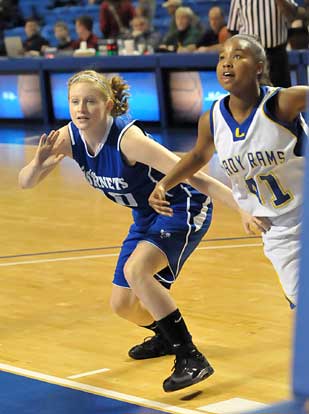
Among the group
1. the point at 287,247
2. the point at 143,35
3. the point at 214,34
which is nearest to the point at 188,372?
the point at 287,247

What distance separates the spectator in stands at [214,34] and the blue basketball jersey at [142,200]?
919cm

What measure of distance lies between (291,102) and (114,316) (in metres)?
2.01

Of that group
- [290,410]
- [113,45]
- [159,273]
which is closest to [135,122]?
[159,273]

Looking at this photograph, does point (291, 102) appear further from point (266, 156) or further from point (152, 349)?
point (152, 349)

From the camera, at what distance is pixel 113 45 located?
15.4 m

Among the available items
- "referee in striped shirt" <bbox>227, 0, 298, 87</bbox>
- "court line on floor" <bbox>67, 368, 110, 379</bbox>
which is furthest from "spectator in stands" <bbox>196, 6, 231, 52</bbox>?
"court line on floor" <bbox>67, 368, 110, 379</bbox>

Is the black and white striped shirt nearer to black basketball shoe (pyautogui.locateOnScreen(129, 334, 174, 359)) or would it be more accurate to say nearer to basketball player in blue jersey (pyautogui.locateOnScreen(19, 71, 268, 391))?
basketball player in blue jersey (pyautogui.locateOnScreen(19, 71, 268, 391))

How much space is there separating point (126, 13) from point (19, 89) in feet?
6.83

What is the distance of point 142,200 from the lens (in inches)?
200

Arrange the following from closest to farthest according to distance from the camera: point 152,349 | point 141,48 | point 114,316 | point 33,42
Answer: point 152,349 → point 114,316 → point 141,48 → point 33,42

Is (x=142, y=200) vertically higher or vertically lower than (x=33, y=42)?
higher

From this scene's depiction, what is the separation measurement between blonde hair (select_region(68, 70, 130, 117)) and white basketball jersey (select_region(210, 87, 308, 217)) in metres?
0.72

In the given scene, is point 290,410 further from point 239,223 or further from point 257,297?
point 239,223

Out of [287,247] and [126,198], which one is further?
[126,198]
